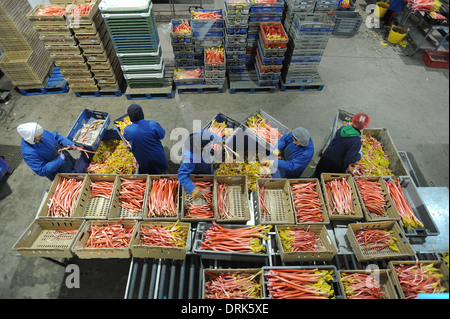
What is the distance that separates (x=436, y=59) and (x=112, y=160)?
37.0 ft

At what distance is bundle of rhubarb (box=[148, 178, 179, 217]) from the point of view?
424 cm

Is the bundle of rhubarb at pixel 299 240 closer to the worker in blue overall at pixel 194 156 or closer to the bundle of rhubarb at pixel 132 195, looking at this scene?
the worker in blue overall at pixel 194 156

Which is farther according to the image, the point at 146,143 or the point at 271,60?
the point at 271,60

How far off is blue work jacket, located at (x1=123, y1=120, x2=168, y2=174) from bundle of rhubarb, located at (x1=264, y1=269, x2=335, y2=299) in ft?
9.27

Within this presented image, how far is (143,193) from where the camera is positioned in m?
4.55

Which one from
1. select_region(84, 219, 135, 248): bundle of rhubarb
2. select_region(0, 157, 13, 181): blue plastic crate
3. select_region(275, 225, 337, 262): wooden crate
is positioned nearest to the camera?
select_region(275, 225, 337, 262): wooden crate

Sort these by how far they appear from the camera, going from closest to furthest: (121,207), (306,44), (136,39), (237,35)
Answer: (121,207), (136,39), (306,44), (237,35)

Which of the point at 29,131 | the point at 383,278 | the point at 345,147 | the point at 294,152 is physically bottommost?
the point at 383,278

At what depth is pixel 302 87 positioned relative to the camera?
26.3ft

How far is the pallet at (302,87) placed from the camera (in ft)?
26.0

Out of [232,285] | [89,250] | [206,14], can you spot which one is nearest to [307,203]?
[232,285]

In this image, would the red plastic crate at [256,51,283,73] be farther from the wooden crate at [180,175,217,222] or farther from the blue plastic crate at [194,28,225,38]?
the wooden crate at [180,175,217,222]

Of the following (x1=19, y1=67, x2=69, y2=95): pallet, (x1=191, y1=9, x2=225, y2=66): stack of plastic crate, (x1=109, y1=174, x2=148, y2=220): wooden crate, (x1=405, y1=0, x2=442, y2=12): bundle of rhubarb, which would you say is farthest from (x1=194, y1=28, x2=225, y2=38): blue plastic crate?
(x1=405, y1=0, x2=442, y2=12): bundle of rhubarb

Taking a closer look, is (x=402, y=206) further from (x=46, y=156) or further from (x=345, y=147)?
(x=46, y=156)
